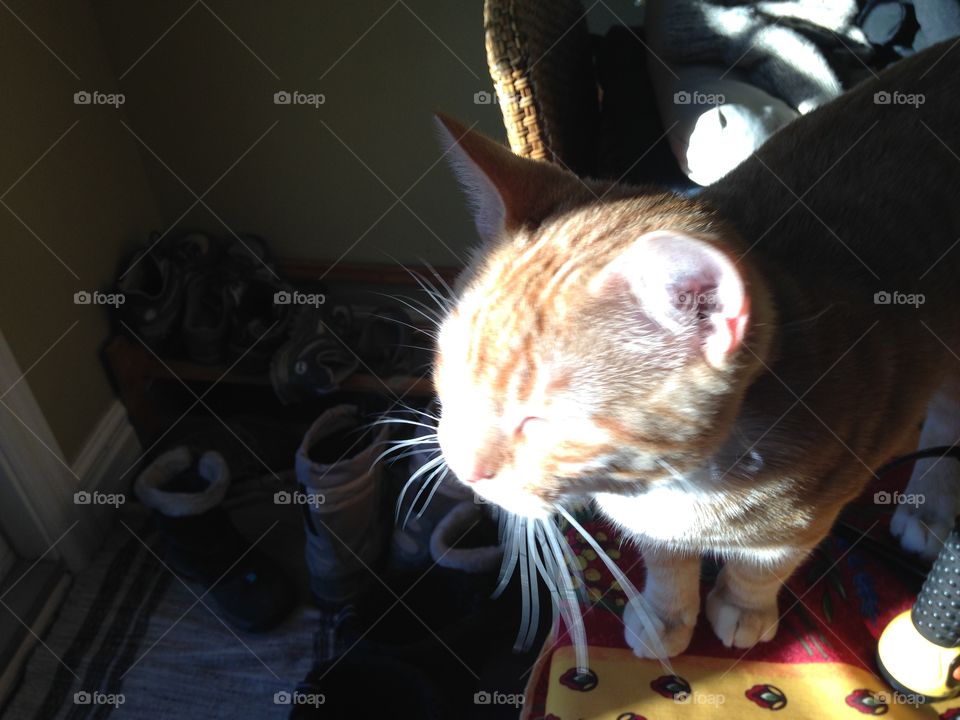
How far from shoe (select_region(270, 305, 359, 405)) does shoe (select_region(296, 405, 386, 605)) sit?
0.11 metres

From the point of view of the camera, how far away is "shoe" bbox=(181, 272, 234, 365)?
1.50 metres

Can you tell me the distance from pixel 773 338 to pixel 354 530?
90 cm

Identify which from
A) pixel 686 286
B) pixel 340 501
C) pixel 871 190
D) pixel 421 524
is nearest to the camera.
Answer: pixel 686 286

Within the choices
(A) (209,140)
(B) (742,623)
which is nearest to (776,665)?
(B) (742,623)

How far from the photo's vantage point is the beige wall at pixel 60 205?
1.21 m

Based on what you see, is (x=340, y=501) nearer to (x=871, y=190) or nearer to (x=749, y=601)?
(x=749, y=601)

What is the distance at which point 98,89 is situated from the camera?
142cm

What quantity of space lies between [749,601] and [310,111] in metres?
1.19

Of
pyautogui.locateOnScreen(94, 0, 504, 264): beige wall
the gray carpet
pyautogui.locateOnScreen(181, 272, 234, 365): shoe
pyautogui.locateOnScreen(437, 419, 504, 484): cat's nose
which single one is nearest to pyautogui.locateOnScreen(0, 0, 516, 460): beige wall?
pyautogui.locateOnScreen(94, 0, 504, 264): beige wall

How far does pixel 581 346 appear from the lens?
603 mm

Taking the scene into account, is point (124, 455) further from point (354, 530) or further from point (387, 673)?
point (387, 673)

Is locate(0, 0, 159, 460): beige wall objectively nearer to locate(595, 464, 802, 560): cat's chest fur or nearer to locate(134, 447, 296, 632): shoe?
locate(134, 447, 296, 632): shoe

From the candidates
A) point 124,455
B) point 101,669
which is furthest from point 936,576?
point 124,455

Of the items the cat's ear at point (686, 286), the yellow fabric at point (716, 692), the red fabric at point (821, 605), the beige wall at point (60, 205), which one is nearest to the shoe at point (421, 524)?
the red fabric at point (821, 605)
